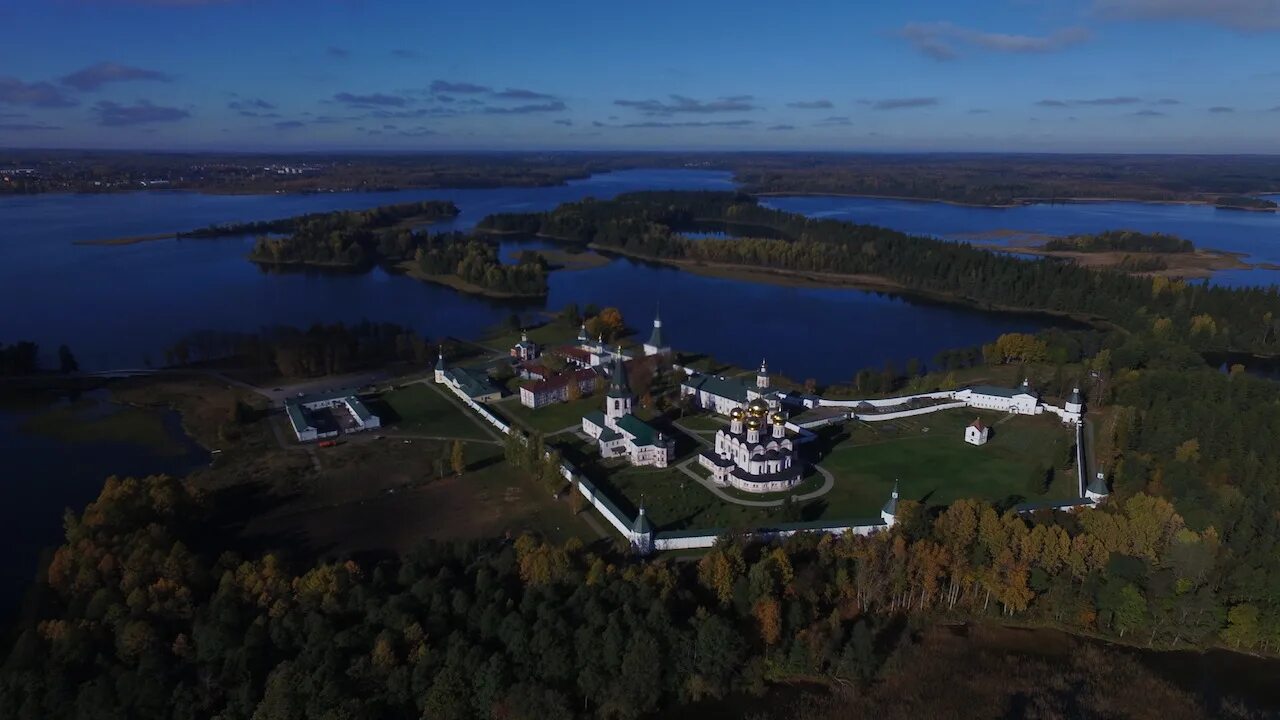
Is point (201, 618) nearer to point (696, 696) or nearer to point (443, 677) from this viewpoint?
point (443, 677)

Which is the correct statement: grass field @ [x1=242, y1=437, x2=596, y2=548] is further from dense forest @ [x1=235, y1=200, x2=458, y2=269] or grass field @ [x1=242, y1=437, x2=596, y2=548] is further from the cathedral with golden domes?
dense forest @ [x1=235, y1=200, x2=458, y2=269]

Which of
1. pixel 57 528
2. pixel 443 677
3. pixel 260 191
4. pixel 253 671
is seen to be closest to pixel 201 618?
pixel 253 671

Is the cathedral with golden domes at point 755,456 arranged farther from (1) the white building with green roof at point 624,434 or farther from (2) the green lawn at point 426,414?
(2) the green lawn at point 426,414

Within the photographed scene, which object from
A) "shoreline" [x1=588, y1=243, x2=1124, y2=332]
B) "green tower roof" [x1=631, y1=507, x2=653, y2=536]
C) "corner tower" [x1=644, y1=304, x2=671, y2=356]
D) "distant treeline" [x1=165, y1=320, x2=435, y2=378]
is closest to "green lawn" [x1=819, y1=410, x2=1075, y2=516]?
"green tower roof" [x1=631, y1=507, x2=653, y2=536]

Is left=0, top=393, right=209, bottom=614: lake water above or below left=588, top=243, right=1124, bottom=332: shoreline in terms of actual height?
below

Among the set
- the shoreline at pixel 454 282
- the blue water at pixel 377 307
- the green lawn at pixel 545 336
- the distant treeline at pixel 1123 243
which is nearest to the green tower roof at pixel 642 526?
the blue water at pixel 377 307

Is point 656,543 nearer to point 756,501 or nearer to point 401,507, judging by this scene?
Result: point 756,501
